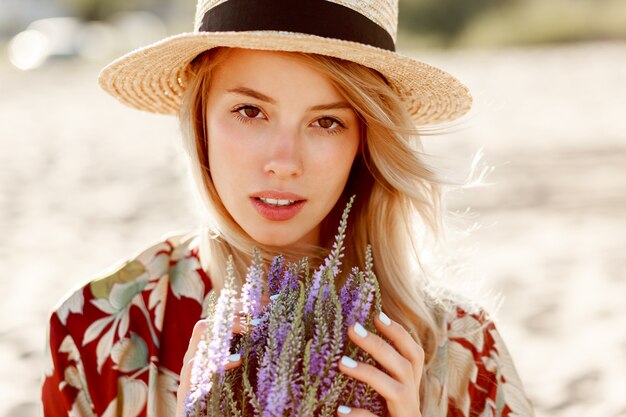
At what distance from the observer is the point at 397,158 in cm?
256

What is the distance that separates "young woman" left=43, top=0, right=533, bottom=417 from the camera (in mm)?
2186

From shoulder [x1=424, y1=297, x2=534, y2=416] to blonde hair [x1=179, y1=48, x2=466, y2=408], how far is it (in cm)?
5

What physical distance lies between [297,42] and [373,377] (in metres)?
0.89

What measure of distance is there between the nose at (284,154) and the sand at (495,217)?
2.32 feet

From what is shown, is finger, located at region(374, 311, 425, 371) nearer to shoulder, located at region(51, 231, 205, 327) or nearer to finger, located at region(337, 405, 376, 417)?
finger, located at region(337, 405, 376, 417)

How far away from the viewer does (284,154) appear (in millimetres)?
2168

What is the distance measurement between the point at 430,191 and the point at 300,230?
59 centimetres

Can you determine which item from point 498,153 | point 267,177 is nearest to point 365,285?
point 267,177

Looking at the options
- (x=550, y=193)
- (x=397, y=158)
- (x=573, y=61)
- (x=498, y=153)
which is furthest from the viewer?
(x=573, y=61)

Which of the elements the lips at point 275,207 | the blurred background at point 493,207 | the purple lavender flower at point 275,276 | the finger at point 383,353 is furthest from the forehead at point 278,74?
the finger at point 383,353

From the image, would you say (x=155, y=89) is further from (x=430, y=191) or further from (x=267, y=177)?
(x=430, y=191)

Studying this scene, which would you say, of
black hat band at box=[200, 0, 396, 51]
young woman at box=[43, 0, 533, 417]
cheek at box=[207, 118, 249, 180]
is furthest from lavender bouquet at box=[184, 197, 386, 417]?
black hat band at box=[200, 0, 396, 51]

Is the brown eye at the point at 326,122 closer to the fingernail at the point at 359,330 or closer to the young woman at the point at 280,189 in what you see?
the young woman at the point at 280,189

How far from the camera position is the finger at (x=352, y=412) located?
1533mm
